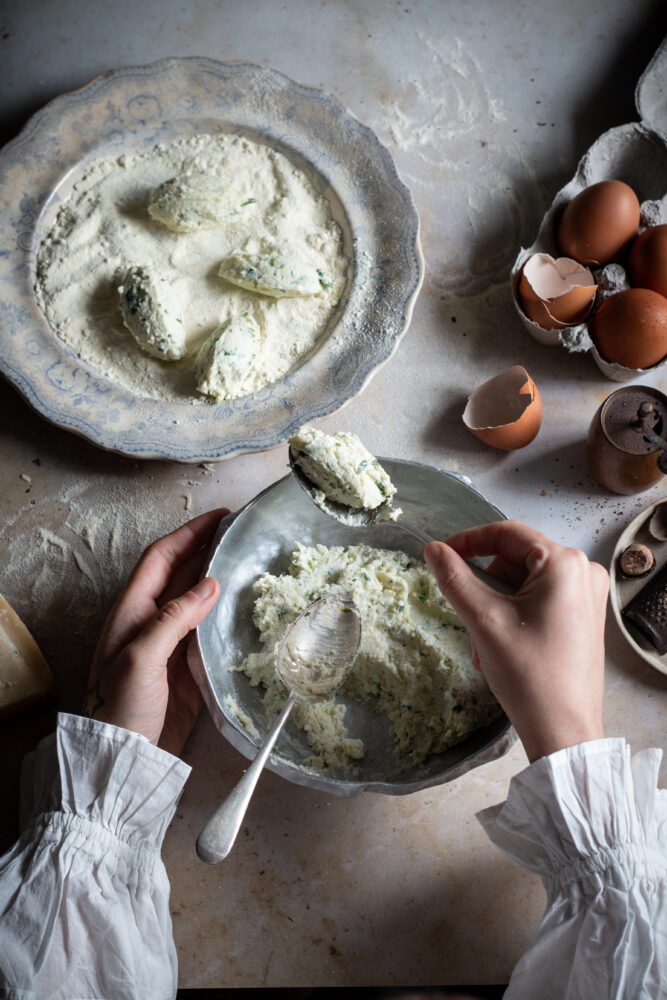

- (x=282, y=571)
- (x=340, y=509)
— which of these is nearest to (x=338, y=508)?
(x=340, y=509)

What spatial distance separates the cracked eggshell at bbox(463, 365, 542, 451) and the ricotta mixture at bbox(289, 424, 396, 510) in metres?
0.25

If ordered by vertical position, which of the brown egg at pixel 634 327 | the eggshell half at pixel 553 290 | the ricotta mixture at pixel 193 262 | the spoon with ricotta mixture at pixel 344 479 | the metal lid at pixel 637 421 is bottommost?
the metal lid at pixel 637 421

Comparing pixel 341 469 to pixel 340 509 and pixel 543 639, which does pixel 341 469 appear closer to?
pixel 340 509

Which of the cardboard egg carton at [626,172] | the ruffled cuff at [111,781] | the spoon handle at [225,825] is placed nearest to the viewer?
the spoon handle at [225,825]

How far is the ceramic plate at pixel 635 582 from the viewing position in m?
1.14

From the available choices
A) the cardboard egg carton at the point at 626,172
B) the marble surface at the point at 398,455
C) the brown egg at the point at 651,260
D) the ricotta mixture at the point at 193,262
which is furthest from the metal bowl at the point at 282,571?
the brown egg at the point at 651,260

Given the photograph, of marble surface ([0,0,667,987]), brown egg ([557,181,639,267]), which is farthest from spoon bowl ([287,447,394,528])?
brown egg ([557,181,639,267])

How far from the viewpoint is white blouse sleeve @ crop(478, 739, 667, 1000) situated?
0.84m

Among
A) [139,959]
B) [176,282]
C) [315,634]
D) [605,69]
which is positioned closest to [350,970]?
[139,959]

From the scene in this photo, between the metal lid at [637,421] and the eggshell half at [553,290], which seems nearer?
the metal lid at [637,421]

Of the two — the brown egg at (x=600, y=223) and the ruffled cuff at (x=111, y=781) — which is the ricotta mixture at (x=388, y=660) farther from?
the brown egg at (x=600, y=223)

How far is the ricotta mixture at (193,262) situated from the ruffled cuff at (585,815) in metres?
0.75

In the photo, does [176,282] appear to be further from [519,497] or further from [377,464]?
[519,497]

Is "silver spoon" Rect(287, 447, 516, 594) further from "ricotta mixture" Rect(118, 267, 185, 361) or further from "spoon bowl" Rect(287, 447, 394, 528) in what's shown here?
"ricotta mixture" Rect(118, 267, 185, 361)
